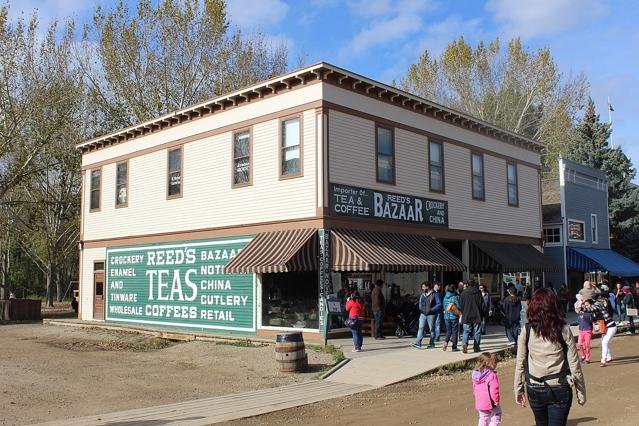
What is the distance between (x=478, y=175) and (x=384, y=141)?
6.05m

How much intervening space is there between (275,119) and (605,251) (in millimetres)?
23029

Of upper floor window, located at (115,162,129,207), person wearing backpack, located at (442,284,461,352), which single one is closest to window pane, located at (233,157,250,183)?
upper floor window, located at (115,162,129,207)

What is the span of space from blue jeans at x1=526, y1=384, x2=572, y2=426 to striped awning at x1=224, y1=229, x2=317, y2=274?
11.9 metres

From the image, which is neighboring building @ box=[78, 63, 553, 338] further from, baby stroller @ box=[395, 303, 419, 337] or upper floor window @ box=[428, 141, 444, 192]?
baby stroller @ box=[395, 303, 419, 337]

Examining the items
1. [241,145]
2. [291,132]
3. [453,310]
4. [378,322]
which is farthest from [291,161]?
[453,310]

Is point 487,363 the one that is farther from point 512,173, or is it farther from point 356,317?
point 512,173

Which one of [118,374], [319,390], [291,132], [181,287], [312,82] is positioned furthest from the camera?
[181,287]

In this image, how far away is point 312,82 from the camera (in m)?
18.6

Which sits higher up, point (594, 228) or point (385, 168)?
point (385, 168)

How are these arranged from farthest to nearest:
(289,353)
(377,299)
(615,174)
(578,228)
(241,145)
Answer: (615,174) < (578,228) < (241,145) < (377,299) < (289,353)

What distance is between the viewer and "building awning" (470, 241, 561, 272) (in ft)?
76.8

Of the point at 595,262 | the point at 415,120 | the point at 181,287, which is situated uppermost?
the point at 415,120

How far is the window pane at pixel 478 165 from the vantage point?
24500 millimetres

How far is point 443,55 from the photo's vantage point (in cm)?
4506
